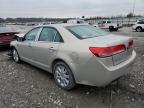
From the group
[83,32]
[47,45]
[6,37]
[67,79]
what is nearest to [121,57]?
[83,32]

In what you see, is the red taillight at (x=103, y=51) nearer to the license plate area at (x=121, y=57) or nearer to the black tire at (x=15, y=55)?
the license plate area at (x=121, y=57)

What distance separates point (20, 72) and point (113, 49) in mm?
3301

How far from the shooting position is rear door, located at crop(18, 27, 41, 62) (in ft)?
16.9

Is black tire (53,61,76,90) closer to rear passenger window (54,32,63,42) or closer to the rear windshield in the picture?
rear passenger window (54,32,63,42)

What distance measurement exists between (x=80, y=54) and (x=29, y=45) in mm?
2315

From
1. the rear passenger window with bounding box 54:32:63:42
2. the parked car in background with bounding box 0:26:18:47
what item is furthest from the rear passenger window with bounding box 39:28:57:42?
the parked car in background with bounding box 0:26:18:47

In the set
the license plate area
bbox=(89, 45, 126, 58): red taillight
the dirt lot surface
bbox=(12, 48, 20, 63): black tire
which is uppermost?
bbox=(89, 45, 126, 58): red taillight

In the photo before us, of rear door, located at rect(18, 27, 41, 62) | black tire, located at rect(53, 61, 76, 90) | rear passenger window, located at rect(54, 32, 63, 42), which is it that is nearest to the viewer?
black tire, located at rect(53, 61, 76, 90)

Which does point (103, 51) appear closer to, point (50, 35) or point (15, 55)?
point (50, 35)

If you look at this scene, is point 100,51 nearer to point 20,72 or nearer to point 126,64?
point 126,64

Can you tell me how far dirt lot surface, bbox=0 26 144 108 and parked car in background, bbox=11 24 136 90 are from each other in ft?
1.13

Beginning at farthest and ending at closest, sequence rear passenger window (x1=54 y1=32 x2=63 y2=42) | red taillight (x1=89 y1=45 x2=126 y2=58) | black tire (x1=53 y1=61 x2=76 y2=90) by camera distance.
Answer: rear passenger window (x1=54 y1=32 x2=63 y2=42)
black tire (x1=53 y1=61 x2=76 y2=90)
red taillight (x1=89 y1=45 x2=126 y2=58)

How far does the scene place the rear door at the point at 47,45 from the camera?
4.20 m

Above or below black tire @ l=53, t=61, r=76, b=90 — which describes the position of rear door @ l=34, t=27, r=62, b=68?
above
